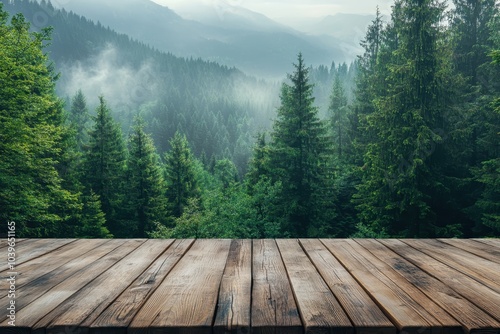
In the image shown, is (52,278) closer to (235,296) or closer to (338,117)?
(235,296)

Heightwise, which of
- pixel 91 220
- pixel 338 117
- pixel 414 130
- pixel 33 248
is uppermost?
pixel 338 117

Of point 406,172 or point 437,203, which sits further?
point 437,203

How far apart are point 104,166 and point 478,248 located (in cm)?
2530

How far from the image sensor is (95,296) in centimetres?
185

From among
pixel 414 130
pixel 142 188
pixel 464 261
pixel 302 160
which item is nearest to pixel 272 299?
pixel 464 261

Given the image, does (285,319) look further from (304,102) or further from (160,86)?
(160,86)

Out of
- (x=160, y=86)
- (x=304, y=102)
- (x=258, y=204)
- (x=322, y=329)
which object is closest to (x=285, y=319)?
(x=322, y=329)

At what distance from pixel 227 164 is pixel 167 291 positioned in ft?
173

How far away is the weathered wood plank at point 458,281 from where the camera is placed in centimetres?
176

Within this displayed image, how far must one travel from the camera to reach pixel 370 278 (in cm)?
216

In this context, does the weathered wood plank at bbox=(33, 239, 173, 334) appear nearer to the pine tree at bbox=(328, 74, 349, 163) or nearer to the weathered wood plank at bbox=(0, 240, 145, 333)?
the weathered wood plank at bbox=(0, 240, 145, 333)

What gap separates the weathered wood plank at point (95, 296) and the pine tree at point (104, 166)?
2384cm

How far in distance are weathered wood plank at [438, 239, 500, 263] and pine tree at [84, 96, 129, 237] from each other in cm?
2452

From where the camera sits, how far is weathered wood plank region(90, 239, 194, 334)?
150 cm
